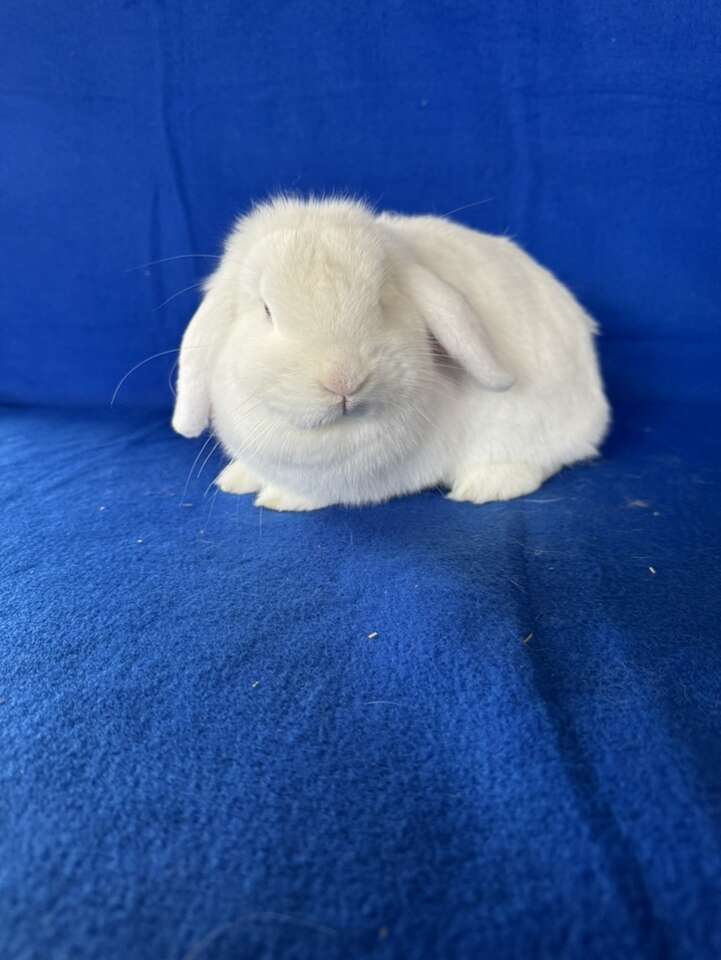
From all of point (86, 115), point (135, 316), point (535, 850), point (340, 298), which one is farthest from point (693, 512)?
point (86, 115)

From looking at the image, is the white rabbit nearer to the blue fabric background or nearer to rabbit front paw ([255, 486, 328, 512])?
rabbit front paw ([255, 486, 328, 512])

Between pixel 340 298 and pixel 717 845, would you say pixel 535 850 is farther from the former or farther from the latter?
pixel 340 298

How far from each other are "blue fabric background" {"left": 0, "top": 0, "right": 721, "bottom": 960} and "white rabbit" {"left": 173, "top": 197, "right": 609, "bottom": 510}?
0.34ft

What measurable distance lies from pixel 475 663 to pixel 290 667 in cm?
26

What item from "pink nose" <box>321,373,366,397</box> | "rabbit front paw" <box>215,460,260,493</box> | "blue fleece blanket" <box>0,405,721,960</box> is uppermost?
"pink nose" <box>321,373,366,397</box>

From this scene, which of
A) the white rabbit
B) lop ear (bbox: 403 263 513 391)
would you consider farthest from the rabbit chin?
lop ear (bbox: 403 263 513 391)

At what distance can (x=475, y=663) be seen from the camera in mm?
958

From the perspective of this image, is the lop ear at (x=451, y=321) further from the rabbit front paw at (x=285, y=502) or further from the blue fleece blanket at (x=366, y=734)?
the rabbit front paw at (x=285, y=502)

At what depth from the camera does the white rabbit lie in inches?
46.1

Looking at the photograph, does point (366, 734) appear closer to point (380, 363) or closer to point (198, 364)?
point (380, 363)

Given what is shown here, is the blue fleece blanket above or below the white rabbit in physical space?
below

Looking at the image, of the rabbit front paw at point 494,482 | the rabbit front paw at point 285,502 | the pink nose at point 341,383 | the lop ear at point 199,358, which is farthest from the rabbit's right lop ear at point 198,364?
the rabbit front paw at point 494,482

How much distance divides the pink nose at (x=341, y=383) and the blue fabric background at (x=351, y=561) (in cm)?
33

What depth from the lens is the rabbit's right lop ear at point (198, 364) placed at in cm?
137
